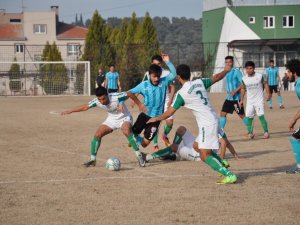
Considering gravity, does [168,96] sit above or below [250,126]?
above

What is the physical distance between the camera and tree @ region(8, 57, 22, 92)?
147ft

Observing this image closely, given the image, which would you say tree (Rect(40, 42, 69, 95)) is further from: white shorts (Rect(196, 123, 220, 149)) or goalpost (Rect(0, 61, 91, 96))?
white shorts (Rect(196, 123, 220, 149))

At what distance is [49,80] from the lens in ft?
149

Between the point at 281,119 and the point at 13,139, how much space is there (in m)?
9.49

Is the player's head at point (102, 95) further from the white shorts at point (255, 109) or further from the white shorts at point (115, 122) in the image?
the white shorts at point (255, 109)

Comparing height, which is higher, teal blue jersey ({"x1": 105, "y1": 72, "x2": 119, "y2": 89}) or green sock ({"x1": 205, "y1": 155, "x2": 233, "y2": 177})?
teal blue jersey ({"x1": 105, "y1": 72, "x2": 119, "y2": 89})

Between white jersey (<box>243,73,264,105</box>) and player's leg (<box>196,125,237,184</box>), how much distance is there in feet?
21.3

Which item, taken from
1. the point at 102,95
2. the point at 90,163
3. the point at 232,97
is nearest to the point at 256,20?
the point at 232,97

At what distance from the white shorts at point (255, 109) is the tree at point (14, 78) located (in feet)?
99.4

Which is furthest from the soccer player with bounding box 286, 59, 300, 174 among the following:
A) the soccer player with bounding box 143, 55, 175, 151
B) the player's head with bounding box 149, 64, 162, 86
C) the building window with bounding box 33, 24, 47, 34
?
the building window with bounding box 33, 24, 47, 34

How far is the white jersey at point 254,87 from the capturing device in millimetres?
15688

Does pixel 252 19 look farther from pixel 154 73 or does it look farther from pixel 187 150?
pixel 154 73

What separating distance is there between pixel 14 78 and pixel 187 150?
120 feet

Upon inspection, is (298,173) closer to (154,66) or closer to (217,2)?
(154,66)
